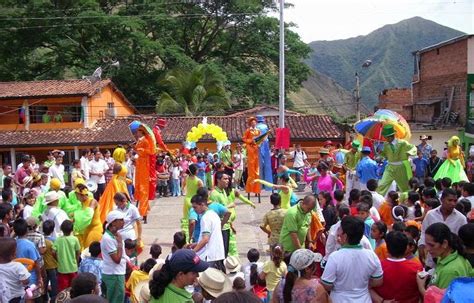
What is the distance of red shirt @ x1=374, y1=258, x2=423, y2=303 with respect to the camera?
15.4 feet

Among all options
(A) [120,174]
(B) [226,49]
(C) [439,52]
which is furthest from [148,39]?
(A) [120,174]

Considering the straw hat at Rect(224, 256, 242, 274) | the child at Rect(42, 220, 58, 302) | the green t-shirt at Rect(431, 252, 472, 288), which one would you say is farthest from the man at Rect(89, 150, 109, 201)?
the green t-shirt at Rect(431, 252, 472, 288)

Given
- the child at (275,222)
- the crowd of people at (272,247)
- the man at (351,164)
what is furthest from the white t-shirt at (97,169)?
the child at (275,222)

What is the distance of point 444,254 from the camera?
4555 millimetres

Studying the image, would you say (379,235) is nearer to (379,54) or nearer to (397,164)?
(397,164)

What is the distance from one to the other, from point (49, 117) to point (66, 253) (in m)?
26.4

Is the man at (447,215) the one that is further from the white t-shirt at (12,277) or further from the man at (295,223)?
the white t-shirt at (12,277)

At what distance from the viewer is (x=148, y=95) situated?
39.8 m

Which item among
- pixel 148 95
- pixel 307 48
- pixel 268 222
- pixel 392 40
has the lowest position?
pixel 268 222

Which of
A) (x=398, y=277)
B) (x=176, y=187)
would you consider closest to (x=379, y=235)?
(x=398, y=277)

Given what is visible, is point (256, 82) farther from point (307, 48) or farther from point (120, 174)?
point (120, 174)

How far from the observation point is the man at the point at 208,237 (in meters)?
6.87

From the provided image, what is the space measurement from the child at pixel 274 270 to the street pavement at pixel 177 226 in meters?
3.56

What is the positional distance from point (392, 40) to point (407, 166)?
4823 inches
